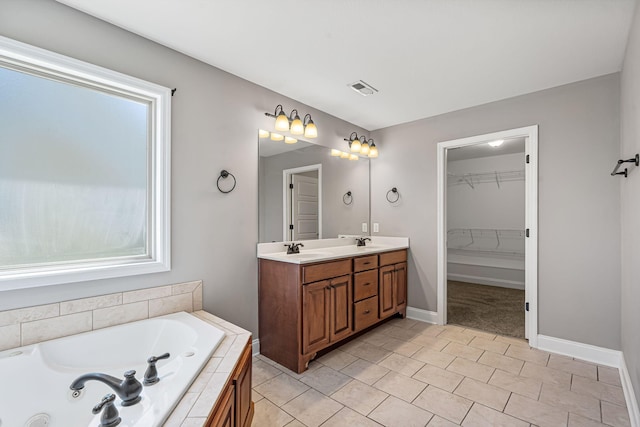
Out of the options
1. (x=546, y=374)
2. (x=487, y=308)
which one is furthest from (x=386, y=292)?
(x=487, y=308)

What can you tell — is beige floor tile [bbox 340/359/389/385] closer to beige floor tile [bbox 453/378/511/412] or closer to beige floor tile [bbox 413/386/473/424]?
beige floor tile [bbox 413/386/473/424]

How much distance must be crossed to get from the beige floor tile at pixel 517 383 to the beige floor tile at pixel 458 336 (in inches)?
24.3

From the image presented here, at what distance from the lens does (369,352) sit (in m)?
2.76

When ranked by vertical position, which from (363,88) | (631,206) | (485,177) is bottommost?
(631,206)

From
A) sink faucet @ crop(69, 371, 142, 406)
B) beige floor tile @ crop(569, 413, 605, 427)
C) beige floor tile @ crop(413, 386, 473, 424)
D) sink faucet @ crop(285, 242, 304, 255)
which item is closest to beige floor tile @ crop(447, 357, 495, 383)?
beige floor tile @ crop(413, 386, 473, 424)

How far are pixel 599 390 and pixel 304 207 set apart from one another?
9.04ft

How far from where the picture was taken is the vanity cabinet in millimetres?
1179

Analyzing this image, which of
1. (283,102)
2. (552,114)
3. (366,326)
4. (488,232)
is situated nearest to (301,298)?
(366,326)

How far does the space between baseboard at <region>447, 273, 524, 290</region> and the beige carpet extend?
0.44ft

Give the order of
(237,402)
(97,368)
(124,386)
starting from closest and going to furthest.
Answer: (124,386) < (237,402) < (97,368)

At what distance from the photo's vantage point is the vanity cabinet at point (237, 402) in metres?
1.18

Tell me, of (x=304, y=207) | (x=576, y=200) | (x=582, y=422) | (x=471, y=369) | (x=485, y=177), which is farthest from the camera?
(x=485, y=177)

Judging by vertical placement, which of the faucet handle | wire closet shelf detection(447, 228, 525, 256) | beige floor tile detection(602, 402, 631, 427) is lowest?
beige floor tile detection(602, 402, 631, 427)

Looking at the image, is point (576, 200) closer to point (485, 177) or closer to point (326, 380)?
point (326, 380)
